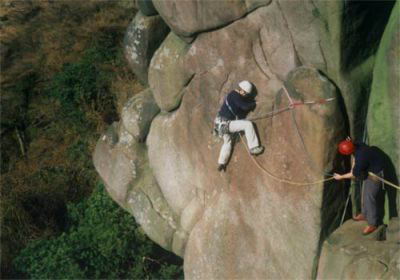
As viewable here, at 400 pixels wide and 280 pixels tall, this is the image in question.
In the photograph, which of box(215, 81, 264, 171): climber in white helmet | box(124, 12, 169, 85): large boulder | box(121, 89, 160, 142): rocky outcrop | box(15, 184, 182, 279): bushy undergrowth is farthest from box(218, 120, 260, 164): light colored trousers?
box(15, 184, 182, 279): bushy undergrowth

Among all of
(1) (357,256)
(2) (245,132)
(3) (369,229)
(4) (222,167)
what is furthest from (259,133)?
(1) (357,256)

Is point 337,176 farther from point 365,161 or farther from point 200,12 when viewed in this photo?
point 200,12

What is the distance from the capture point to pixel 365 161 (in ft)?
31.1

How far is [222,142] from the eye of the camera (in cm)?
1129

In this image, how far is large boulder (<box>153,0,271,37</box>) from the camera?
410 inches

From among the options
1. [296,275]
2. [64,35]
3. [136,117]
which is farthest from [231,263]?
[64,35]

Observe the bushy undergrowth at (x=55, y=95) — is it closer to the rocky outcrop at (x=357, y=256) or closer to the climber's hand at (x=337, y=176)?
the rocky outcrop at (x=357, y=256)

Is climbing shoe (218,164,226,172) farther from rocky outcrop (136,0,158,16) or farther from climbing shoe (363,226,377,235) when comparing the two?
rocky outcrop (136,0,158,16)

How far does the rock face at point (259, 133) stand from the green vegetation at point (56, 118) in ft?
10.2

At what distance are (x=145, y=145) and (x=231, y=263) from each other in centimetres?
326

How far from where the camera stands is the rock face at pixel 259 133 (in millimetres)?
9727

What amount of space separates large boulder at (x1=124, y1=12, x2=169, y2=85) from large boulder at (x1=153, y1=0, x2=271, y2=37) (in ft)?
3.18

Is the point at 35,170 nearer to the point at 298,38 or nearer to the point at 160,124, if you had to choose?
the point at 160,124

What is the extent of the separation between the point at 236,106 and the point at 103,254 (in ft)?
18.8
